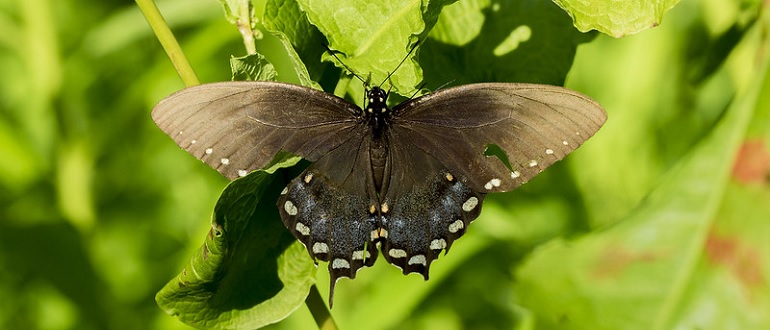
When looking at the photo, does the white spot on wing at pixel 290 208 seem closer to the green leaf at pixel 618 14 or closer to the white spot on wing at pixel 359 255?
the white spot on wing at pixel 359 255

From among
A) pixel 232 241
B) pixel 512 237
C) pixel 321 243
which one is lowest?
pixel 512 237

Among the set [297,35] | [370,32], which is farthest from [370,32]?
[297,35]

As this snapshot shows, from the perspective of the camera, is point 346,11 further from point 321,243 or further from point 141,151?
point 141,151

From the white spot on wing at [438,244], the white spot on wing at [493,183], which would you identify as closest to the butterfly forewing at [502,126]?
the white spot on wing at [493,183]

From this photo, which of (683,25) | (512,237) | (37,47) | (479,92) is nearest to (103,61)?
(37,47)

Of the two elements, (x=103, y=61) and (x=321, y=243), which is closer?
(x=321, y=243)

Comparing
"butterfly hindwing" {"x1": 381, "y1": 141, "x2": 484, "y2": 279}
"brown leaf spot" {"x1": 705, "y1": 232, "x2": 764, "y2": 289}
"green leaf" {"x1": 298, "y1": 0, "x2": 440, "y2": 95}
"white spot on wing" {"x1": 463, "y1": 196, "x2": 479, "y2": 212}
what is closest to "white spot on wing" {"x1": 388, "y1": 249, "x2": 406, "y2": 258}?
"butterfly hindwing" {"x1": 381, "y1": 141, "x2": 484, "y2": 279}

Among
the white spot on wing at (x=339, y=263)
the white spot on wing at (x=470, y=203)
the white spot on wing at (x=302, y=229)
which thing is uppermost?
the white spot on wing at (x=302, y=229)
